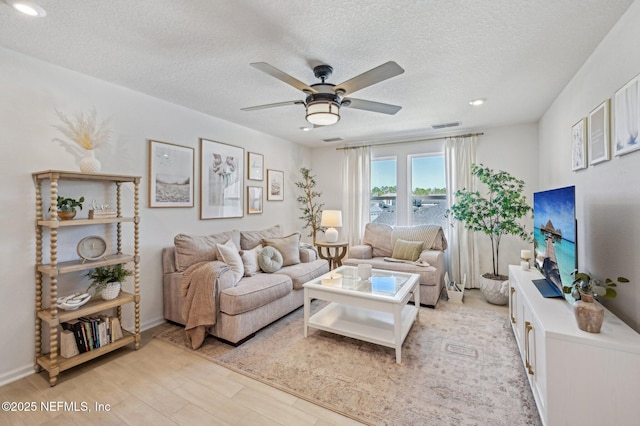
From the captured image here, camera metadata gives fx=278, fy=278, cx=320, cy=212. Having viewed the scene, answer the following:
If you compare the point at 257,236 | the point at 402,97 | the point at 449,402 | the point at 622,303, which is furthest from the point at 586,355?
the point at 257,236

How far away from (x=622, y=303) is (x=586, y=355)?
2.22 feet

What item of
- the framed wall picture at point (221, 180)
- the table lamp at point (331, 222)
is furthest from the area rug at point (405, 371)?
the table lamp at point (331, 222)

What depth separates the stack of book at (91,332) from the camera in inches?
88.4

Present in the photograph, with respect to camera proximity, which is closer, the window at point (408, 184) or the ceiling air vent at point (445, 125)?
the ceiling air vent at point (445, 125)

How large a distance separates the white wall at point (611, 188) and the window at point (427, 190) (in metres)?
1.95

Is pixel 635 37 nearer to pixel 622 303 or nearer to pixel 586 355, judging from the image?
pixel 622 303

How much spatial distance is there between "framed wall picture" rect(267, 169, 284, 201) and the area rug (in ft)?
7.56

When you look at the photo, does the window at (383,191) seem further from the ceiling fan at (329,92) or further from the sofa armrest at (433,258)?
the ceiling fan at (329,92)

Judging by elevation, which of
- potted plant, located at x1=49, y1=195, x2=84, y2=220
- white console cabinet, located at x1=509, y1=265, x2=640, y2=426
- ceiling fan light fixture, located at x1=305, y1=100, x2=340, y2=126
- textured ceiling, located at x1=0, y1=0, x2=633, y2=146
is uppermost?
textured ceiling, located at x1=0, y1=0, x2=633, y2=146

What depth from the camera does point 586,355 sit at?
1.41 m

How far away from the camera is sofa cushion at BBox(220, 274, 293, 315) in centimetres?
255

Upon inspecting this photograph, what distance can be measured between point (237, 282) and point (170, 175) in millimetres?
1478

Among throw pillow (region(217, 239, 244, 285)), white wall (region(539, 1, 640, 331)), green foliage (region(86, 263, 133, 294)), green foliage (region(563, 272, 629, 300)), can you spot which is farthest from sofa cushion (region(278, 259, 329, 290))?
white wall (region(539, 1, 640, 331))

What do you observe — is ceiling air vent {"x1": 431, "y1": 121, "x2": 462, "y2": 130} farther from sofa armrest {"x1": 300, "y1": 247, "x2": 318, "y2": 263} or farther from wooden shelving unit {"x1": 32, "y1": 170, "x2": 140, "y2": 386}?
wooden shelving unit {"x1": 32, "y1": 170, "x2": 140, "y2": 386}
